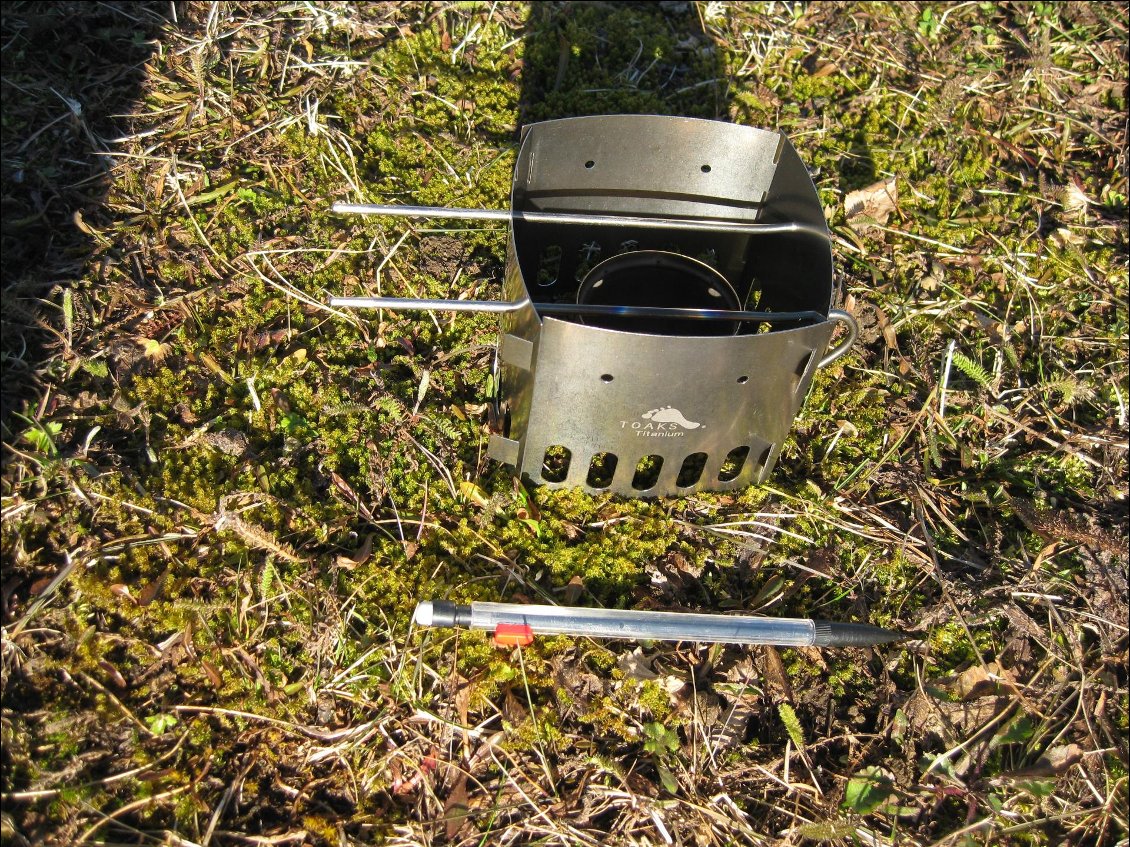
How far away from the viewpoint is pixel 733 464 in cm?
272

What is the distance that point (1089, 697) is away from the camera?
8.07ft

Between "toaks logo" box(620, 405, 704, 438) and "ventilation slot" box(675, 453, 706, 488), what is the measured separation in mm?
305

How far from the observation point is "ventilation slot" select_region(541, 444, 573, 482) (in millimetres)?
2578

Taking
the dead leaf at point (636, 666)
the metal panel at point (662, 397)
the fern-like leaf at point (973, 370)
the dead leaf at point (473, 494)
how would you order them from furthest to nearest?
the fern-like leaf at point (973, 370) < the dead leaf at point (473, 494) < the dead leaf at point (636, 666) < the metal panel at point (662, 397)

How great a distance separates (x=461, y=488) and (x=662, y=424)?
1.97 ft

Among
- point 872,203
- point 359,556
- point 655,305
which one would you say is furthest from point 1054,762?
point 872,203

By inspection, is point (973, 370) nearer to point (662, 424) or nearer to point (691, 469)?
point (691, 469)

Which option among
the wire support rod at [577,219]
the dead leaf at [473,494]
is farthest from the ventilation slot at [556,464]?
the wire support rod at [577,219]

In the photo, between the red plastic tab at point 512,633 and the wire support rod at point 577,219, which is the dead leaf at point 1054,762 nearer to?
the red plastic tab at point 512,633

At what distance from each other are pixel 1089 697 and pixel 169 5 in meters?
3.86

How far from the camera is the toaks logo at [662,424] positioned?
232 centimetres

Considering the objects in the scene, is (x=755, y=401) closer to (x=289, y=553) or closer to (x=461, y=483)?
(x=461, y=483)

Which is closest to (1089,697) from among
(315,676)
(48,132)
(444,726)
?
(444,726)

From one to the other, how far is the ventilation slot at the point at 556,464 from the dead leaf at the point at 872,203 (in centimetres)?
154
